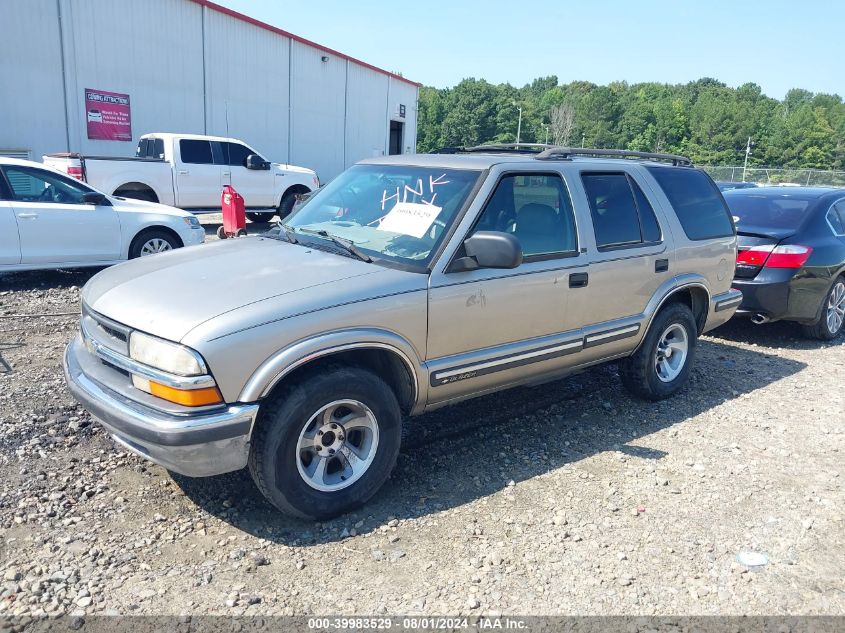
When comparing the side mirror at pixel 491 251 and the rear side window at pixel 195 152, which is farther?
the rear side window at pixel 195 152

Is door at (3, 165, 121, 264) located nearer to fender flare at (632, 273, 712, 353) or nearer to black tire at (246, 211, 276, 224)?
fender flare at (632, 273, 712, 353)

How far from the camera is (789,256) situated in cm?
706

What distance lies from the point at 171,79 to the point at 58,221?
1249 cm

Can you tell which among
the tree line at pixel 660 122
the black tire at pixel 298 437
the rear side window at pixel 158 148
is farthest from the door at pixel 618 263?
the tree line at pixel 660 122

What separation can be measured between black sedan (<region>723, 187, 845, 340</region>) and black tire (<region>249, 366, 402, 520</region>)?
5180 mm

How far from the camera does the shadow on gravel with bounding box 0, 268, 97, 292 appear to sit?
825 centimetres

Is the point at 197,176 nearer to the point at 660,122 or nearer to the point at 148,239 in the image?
the point at 148,239

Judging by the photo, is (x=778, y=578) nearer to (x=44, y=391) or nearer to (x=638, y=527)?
(x=638, y=527)

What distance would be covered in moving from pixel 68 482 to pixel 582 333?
3318mm

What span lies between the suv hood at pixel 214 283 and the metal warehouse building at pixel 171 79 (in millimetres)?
14711

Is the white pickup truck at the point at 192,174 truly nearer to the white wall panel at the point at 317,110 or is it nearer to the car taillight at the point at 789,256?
the white wall panel at the point at 317,110

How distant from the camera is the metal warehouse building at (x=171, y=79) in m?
15.8

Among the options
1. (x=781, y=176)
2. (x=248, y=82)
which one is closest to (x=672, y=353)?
(x=248, y=82)

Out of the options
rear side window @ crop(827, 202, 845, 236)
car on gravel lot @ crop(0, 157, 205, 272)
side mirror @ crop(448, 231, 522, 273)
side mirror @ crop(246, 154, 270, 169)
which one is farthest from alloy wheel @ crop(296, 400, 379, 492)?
side mirror @ crop(246, 154, 270, 169)
